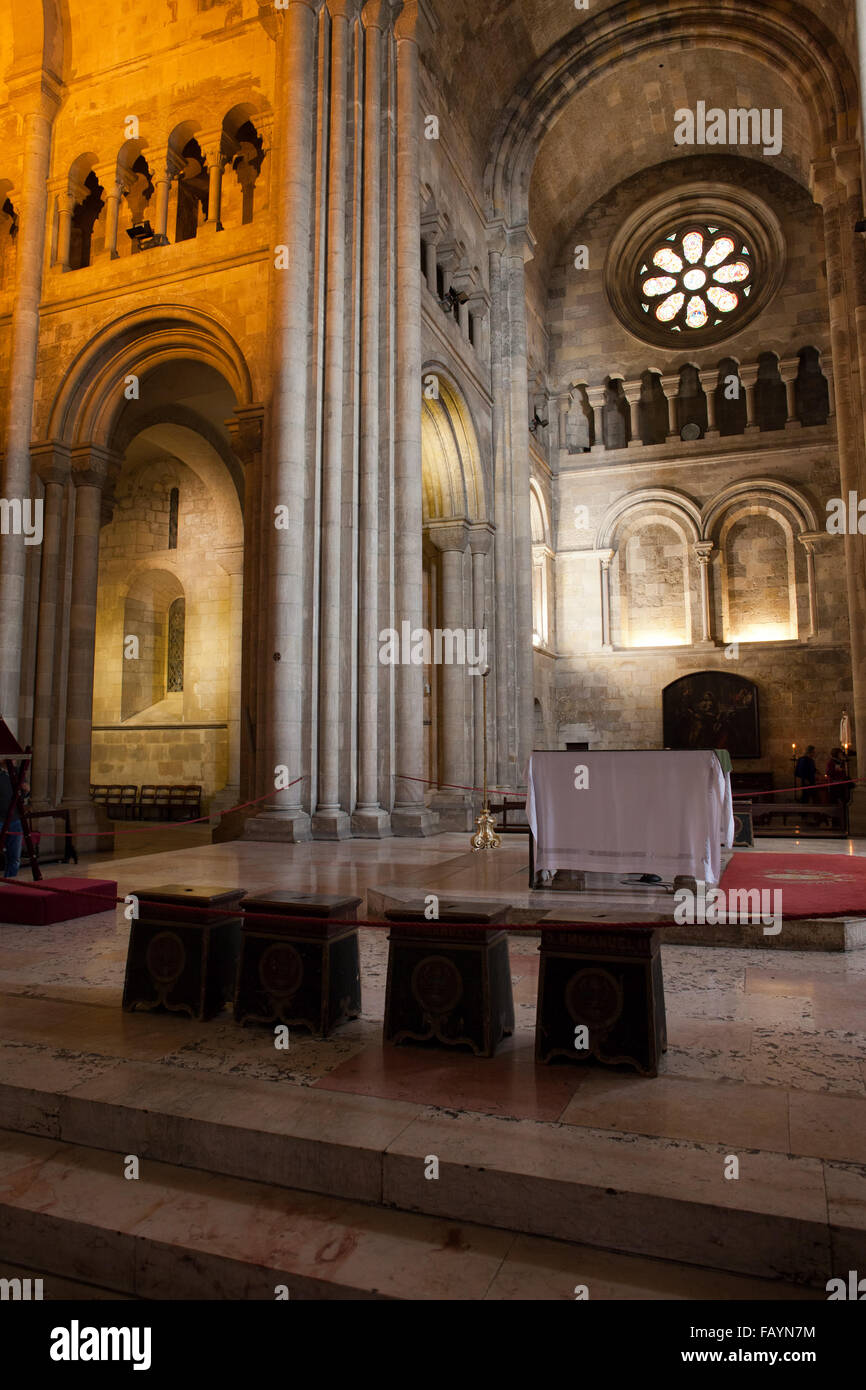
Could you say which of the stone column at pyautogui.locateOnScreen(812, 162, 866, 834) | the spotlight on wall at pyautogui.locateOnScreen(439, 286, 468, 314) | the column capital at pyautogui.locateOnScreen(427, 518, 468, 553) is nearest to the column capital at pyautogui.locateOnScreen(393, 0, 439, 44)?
the spotlight on wall at pyautogui.locateOnScreen(439, 286, 468, 314)

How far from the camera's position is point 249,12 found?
12086 mm

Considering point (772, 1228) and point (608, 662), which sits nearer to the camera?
point (772, 1228)

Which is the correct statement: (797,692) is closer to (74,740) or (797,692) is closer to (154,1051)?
(74,740)

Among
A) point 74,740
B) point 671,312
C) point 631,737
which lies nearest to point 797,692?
point 631,737

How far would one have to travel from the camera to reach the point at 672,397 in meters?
21.0

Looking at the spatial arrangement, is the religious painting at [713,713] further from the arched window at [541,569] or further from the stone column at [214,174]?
the stone column at [214,174]

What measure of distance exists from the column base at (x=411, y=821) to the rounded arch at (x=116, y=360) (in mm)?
6145

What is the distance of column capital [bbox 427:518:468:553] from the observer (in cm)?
1599

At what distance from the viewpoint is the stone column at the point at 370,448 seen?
A: 1087 cm

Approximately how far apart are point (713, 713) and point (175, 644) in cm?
1208

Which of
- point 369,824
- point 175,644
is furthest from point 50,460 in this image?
point 369,824

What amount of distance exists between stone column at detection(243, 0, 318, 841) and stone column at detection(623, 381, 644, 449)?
11917 millimetres

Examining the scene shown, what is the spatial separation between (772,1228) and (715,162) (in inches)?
964

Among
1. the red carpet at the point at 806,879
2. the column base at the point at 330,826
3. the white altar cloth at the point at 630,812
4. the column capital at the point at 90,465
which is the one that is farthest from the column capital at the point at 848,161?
the column base at the point at 330,826
